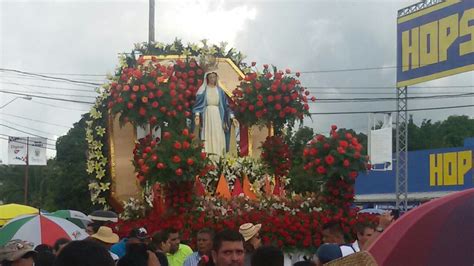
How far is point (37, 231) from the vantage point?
864 centimetres

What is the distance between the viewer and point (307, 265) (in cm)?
491

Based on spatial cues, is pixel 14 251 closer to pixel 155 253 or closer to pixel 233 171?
pixel 155 253

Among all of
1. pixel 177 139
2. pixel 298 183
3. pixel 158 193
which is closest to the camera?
pixel 177 139

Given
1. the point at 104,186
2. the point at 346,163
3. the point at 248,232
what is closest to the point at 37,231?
the point at 248,232

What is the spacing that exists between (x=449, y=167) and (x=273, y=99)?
687 inches

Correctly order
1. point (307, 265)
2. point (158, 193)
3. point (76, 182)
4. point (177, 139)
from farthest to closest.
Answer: point (76, 182) → point (158, 193) → point (177, 139) → point (307, 265)

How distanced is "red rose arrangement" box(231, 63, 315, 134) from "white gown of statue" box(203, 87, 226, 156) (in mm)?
567

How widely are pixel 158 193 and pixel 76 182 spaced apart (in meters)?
34.1

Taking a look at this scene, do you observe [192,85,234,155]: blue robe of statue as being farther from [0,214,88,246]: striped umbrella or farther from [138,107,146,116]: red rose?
[0,214,88,246]: striped umbrella

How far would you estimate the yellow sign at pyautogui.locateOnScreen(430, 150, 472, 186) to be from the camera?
2911 centimetres

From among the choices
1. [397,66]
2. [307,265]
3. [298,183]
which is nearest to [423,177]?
[397,66]

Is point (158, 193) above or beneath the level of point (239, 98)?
beneath

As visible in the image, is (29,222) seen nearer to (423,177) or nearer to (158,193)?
(158,193)

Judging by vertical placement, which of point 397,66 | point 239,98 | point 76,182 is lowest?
point 76,182
